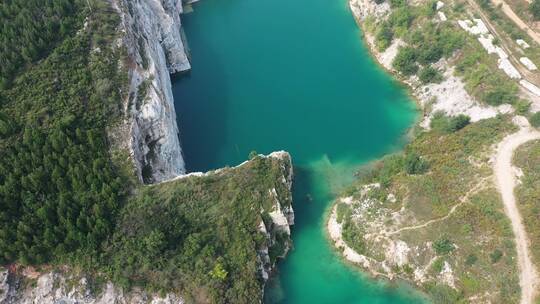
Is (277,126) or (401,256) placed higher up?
(277,126)

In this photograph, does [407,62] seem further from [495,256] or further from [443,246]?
[495,256]

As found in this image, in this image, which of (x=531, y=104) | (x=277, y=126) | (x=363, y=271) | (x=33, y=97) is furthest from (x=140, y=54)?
(x=531, y=104)

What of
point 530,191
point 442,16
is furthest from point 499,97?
point 442,16

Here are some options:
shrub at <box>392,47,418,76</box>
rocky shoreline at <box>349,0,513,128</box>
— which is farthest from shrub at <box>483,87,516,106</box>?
shrub at <box>392,47,418,76</box>

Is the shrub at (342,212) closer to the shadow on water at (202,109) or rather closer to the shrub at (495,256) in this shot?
the shrub at (495,256)

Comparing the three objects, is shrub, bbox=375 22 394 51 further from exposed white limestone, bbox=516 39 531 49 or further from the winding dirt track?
the winding dirt track

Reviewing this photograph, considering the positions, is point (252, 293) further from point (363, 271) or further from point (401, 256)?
point (401, 256)
